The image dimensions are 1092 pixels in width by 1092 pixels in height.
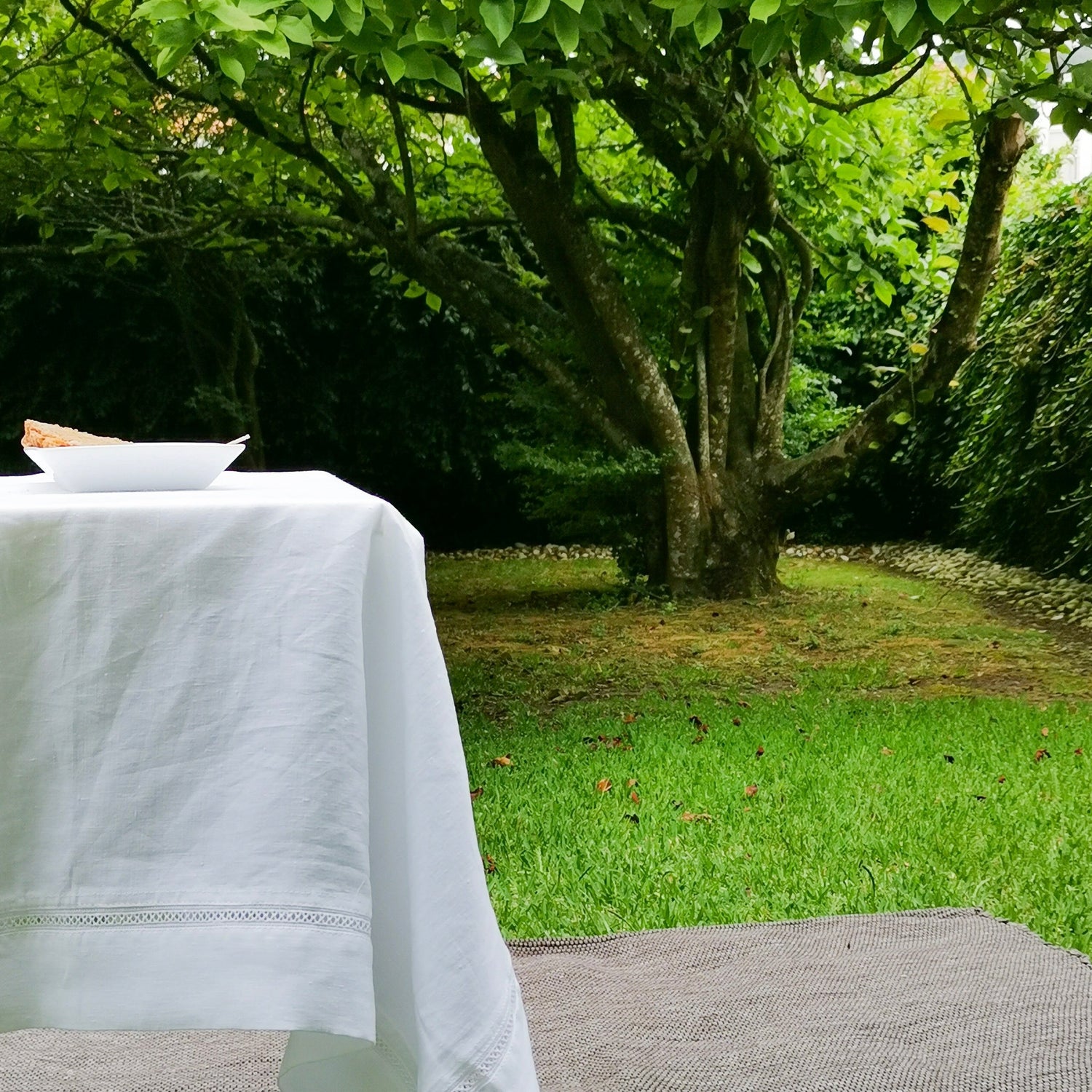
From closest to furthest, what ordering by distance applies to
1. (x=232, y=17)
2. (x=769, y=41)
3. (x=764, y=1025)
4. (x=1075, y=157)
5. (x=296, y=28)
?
(x=764, y=1025)
(x=232, y=17)
(x=296, y=28)
(x=769, y=41)
(x=1075, y=157)

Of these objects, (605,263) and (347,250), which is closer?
(605,263)

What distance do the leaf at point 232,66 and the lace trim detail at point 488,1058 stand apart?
228cm

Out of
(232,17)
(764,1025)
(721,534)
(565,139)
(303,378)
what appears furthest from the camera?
(303,378)

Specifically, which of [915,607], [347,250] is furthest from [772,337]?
[347,250]

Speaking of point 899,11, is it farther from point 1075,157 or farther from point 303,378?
point 1075,157

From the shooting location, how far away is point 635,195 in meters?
7.77

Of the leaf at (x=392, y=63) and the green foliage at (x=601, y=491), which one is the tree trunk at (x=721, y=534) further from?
the leaf at (x=392, y=63)

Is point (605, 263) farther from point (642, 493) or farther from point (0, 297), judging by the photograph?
point (0, 297)

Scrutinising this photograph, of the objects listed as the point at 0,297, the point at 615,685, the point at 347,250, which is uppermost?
the point at 347,250

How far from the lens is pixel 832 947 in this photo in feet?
6.77

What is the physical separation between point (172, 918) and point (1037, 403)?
24.3ft

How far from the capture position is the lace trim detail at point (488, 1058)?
3.35ft

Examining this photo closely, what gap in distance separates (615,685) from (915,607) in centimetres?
274

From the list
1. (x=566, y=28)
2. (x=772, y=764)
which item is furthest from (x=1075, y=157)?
(x=566, y=28)
